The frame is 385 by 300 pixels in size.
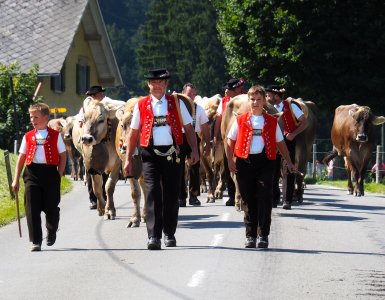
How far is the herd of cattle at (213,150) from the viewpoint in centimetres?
1614

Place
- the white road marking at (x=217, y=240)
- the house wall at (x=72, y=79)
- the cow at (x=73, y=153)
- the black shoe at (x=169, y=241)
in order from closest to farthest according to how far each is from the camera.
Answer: the black shoe at (x=169, y=241)
the white road marking at (x=217, y=240)
the cow at (x=73, y=153)
the house wall at (x=72, y=79)

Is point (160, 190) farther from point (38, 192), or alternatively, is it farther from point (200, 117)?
point (200, 117)

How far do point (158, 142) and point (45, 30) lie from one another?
120 feet

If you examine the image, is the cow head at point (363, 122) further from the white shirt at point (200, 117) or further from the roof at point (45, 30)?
the roof at point (45, 30)

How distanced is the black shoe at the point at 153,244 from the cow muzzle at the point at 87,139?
3.95 metres

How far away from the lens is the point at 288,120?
63.2 ft

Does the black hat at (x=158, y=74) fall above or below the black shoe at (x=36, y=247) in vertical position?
above

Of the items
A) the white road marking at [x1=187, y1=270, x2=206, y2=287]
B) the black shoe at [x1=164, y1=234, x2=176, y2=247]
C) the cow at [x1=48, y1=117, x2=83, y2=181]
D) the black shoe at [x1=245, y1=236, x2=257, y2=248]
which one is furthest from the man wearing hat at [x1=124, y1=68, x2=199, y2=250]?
the cow at [x1=48, y1=117, x2=83, y2=181]

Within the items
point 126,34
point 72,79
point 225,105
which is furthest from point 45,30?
point 126,34

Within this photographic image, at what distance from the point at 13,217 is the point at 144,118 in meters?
6.09

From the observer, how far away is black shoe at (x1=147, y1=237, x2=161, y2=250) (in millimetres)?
12758

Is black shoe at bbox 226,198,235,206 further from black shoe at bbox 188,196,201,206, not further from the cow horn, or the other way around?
the cow horn

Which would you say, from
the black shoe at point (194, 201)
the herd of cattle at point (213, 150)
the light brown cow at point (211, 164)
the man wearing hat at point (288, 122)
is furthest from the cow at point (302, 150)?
the black shoe at point (194, 201)

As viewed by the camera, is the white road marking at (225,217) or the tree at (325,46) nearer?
the white road marking at (225,217)
